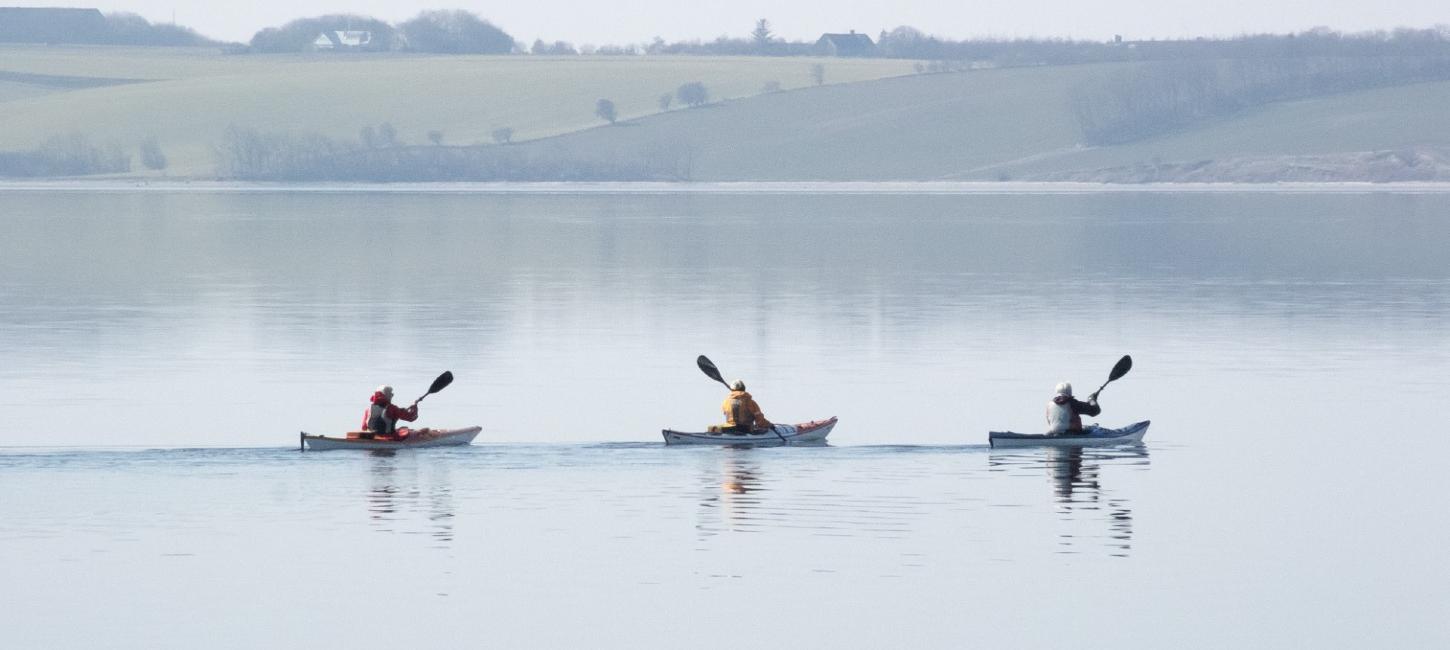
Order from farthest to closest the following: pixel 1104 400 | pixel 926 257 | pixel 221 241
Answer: pixel 221 241 < pixel 926 257 < pixel 1104 400

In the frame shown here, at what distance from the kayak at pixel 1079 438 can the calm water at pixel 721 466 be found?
0.68ft

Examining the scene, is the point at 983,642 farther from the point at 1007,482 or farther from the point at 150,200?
the point at 150,200

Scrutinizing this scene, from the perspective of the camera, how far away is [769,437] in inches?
1412

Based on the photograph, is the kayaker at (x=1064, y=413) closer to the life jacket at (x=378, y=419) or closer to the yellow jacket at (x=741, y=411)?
the yellow jacket at (x=741, y=411)

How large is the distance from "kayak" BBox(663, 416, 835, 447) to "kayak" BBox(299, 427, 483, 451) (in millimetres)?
3133

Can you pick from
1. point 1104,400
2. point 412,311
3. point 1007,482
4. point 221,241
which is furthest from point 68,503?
point 221,241

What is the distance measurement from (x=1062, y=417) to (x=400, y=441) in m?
10.0

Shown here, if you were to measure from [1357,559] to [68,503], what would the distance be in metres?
16.3

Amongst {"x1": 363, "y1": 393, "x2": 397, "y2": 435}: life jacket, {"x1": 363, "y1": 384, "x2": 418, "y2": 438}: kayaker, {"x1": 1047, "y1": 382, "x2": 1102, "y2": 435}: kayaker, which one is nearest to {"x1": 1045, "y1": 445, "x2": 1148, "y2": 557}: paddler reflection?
{"x1": 1047, "y1": 382, "x2": 1102, "y2": 435}: kayaker

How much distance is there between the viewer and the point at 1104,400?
43.3 meters

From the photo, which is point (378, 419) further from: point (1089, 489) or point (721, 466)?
point (1089, 489)

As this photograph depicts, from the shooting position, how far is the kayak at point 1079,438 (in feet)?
117

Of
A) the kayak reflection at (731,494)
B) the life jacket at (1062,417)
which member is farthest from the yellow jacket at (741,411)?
the life jacket at (1062,417)

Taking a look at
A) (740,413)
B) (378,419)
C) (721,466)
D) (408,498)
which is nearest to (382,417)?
(378,419)
